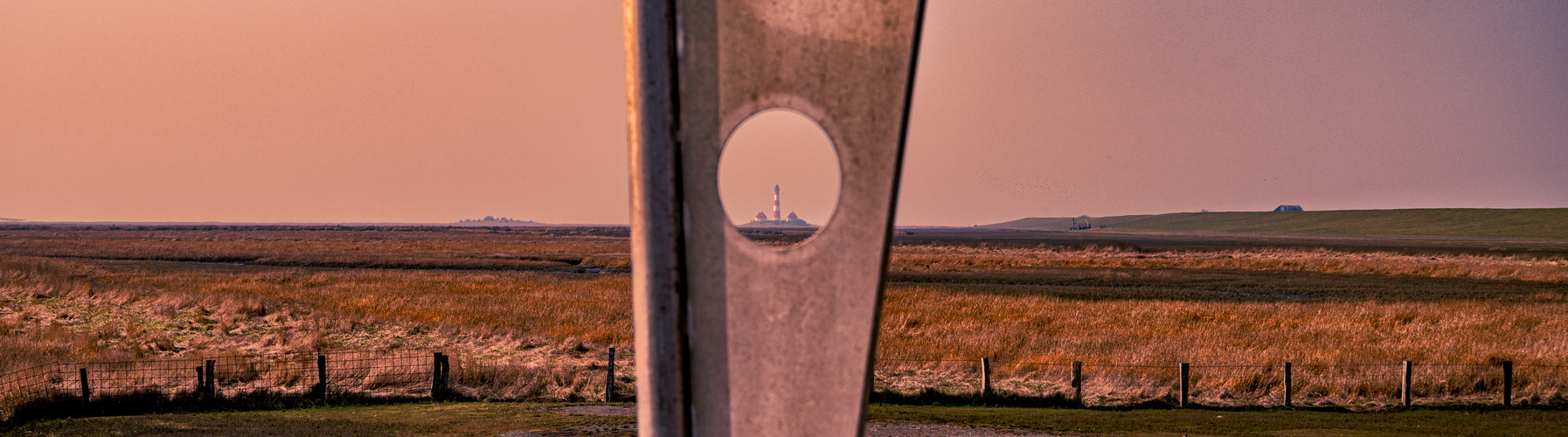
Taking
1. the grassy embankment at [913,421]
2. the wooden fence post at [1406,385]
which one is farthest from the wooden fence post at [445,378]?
the wooden fence post at [1406,385]

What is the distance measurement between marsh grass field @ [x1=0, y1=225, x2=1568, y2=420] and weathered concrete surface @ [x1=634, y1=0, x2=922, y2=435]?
12.3 metres

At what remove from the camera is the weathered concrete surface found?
130 inches

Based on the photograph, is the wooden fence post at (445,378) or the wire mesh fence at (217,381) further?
the wooden fence post at (445,378)

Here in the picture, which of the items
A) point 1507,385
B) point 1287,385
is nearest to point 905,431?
point 1287,385

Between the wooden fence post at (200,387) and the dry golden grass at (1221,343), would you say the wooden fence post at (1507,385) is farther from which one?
the wooden fence post at (200,387)

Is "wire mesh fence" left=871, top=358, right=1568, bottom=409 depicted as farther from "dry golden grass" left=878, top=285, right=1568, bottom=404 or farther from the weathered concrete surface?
the weathered concrete surface

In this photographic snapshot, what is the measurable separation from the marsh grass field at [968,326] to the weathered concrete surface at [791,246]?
12328 mm

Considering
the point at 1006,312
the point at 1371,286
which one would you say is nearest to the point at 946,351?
the point at 1006,312

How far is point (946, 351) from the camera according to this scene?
21.9 meters

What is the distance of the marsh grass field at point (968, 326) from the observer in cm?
1666

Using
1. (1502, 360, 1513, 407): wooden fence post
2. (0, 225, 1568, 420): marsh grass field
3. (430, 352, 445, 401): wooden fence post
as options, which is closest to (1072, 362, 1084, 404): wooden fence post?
(0, 225, 1568, 420): marsh grass field

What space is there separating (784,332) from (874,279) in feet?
1.28

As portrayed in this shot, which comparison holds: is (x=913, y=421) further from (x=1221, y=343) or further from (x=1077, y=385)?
(x=1221, y=343)

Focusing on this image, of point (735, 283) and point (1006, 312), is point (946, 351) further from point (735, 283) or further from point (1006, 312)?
point (735, 283)
